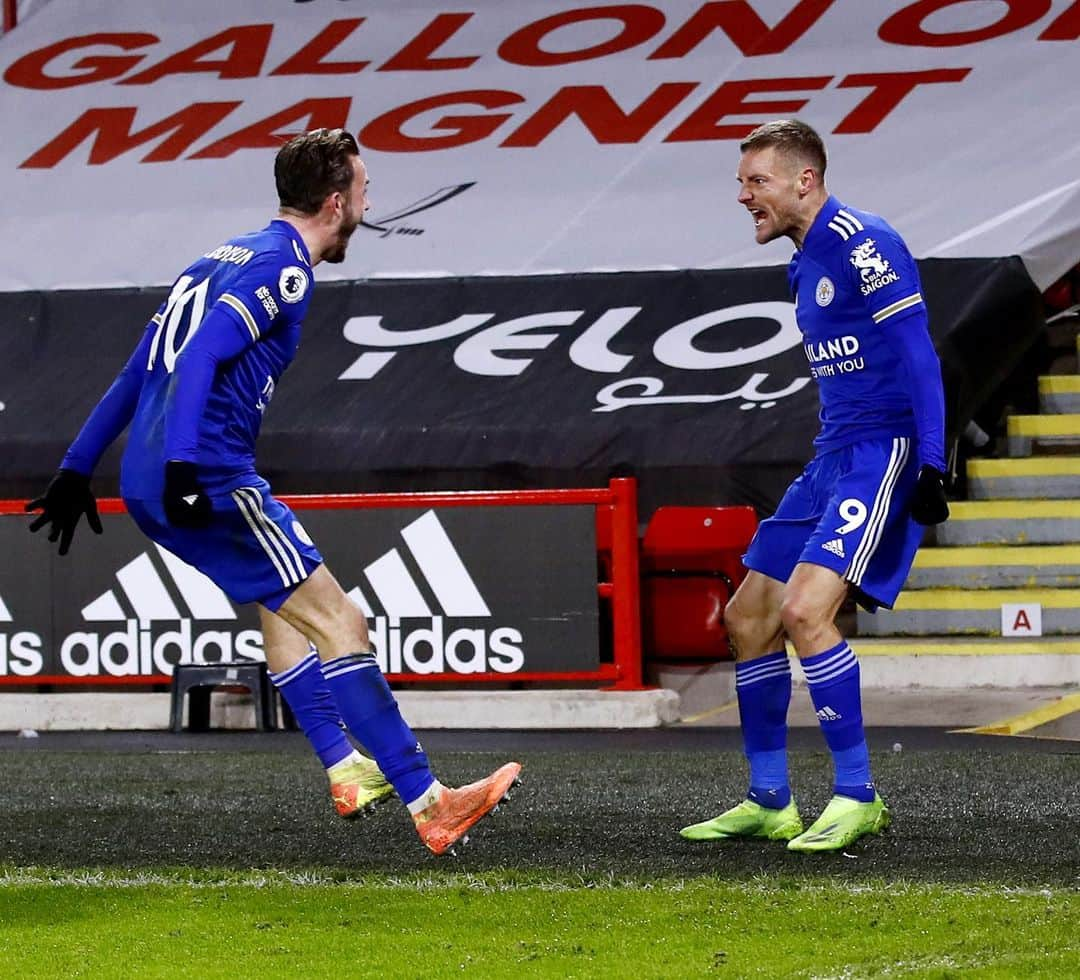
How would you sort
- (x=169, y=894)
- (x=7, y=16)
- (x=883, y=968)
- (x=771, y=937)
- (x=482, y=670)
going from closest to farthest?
(x=883, y=968), (x=771, y=937), (x=169, y=894), (x=482, y=670), (x=7, y=16)

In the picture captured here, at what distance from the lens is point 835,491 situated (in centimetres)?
569

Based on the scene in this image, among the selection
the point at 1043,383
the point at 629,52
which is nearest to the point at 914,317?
the point at 1043,383

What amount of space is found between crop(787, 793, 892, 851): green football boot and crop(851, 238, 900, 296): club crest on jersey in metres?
1.42

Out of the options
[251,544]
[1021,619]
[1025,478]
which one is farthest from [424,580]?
[251,544]

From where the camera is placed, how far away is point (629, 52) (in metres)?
16.5

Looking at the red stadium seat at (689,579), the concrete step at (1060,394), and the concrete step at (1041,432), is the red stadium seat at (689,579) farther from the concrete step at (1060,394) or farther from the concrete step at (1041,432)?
the concrete step at (1060,394)

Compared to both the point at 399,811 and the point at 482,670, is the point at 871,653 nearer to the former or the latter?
the point at 482,670

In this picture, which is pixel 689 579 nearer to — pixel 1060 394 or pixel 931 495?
pixel 1060 394

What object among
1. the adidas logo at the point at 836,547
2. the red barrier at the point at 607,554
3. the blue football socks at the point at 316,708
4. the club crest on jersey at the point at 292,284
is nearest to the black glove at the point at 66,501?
the blue football socks at the point at 316,708

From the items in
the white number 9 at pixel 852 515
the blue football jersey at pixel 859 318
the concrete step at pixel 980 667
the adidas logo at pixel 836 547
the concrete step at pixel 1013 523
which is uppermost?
the blue football jersey at pixel 859 318

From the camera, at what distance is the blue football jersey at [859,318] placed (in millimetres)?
5602

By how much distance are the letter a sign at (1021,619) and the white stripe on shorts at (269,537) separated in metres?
7.52

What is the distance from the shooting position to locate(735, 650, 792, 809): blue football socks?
19.6ft

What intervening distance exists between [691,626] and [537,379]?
9.67 ft
